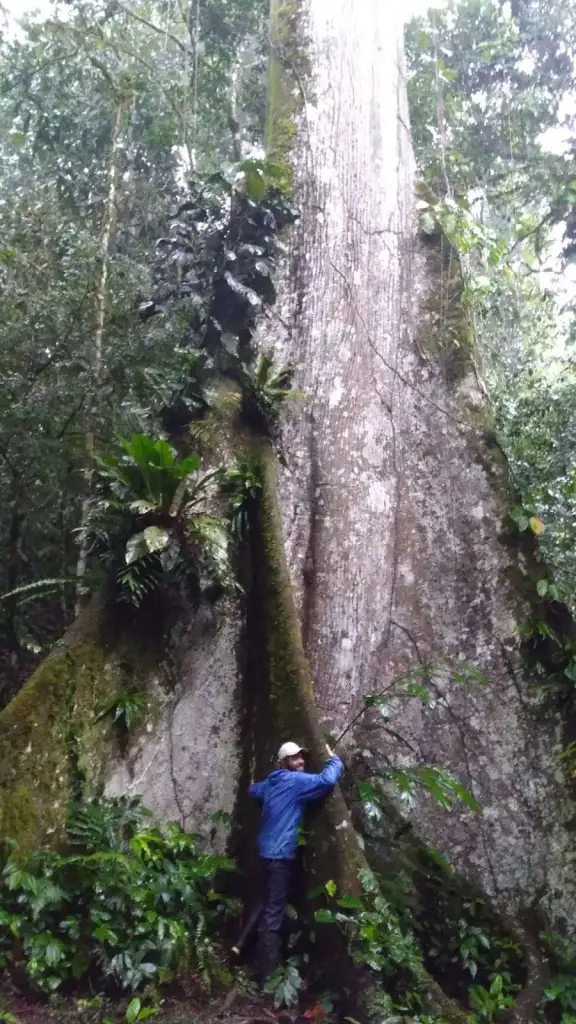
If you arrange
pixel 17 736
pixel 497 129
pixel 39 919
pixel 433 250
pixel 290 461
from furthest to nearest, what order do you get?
1. pixel 497 129
2. pixel 433 250
3. pixel 290 461
4. pixel 17 736
5. pixel 39 919

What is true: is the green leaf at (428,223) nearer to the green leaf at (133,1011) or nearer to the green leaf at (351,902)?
the green leaf at (351,902)

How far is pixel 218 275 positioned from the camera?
6.01 meters

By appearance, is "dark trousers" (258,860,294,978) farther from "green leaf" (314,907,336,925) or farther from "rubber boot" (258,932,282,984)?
"green leaf" (314,907,336,925)

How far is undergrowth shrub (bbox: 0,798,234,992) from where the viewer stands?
3670mm

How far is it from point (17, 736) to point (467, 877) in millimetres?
2605

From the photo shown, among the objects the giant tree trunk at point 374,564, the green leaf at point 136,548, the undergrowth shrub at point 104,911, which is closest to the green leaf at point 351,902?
the giant tree trunk at point 374,564

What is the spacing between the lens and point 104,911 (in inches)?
148

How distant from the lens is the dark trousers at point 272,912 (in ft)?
13.3

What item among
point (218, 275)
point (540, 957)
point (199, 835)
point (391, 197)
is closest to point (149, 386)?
point (218, 275)

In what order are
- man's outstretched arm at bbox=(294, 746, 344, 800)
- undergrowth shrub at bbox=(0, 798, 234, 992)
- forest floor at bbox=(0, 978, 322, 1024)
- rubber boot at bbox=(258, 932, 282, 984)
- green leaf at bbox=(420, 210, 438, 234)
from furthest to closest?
green leaf at bbox=(420, 210, 438, 234)
man's outstretched arm at bbox=(294, 746, 344, 800)
rubber boot at bbox=(258, 932, 282, 984)
undergrowth shrub at bbox=(0, 798, 234, 992)
forest floor at bbox=(0, 978, 322, 1024)

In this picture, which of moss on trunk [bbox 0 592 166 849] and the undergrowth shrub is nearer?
the undergrowth shrub

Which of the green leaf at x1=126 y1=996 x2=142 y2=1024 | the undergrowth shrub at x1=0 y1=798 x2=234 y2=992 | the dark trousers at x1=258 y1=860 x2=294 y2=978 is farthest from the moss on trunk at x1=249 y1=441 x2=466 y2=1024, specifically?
the green leaf at x1=126 y1=996 x2=142 y2=1024

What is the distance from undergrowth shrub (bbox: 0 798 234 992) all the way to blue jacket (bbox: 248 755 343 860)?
363mm

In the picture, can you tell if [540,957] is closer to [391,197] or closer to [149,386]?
[149,386]
